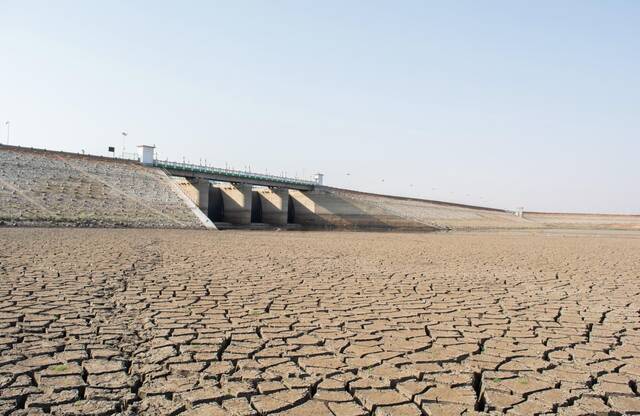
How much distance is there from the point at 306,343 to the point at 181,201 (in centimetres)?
2409

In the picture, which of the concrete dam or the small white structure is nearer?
the concrete dam

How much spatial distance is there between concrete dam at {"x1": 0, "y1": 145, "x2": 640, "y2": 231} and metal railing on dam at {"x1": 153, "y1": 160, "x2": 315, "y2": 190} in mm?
80

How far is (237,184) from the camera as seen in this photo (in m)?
38.9

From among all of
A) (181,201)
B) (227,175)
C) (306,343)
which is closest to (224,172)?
(227,175)

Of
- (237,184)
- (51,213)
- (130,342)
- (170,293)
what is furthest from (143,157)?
(130,342)

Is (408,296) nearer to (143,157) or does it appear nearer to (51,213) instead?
(51,213)

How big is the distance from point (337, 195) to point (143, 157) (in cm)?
1825

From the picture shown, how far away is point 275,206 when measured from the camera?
136 ft

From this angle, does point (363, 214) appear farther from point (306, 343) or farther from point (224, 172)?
point (306, 343)

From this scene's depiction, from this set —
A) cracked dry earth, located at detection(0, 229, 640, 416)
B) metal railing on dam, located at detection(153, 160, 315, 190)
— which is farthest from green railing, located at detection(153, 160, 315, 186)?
cracked dry earth, located at detection(0, 229, 640, 416)

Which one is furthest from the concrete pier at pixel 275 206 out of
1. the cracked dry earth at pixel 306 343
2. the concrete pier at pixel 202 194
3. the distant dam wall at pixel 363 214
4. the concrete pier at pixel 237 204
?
the cracked dry earth at pixel 306 343

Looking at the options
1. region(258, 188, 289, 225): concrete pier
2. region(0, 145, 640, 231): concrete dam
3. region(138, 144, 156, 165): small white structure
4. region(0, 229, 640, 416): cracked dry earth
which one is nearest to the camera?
region(0, 229, 640, 416): cracked dry earth

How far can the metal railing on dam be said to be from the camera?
3500 centimetres

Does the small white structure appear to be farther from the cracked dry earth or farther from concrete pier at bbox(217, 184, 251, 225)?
the cracked dry earth
